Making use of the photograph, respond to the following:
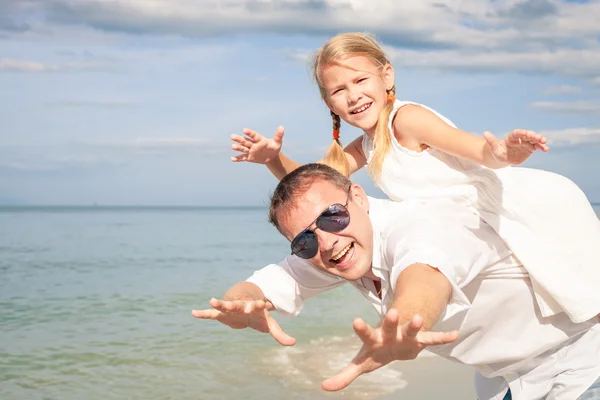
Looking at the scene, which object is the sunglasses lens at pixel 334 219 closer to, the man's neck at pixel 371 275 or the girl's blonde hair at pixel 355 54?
the man's neck at pixel 371 275

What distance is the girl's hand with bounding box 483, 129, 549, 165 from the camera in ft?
8.68

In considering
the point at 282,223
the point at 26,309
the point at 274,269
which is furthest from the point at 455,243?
the point at 26,309

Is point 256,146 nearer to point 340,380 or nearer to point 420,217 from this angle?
point 420,217

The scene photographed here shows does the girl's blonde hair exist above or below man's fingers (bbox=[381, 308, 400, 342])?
above

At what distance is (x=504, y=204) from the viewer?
3.27 meters

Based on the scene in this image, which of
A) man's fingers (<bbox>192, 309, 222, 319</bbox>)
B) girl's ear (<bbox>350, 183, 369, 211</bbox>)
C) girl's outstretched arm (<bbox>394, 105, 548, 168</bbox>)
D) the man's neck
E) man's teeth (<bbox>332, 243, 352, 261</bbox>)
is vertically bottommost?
man's fingers (<bbox>192, 309, 222, 319</bbox>)

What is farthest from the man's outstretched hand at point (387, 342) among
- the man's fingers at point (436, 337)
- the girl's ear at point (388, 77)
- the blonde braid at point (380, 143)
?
the girl's ear at point (388, 77)

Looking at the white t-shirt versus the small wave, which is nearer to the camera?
the white t-shirt

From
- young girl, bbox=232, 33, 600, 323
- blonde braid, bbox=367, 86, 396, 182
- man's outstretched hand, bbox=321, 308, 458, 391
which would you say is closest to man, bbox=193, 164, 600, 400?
young girl, bbox=232, 33, 600, 323

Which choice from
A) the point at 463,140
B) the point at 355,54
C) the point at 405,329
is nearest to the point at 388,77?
the point at 355,54

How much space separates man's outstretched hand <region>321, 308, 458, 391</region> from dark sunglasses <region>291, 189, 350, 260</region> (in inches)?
36.3

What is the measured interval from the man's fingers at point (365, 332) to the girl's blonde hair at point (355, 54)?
2.07 metres

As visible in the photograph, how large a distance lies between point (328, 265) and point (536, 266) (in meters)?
0.87

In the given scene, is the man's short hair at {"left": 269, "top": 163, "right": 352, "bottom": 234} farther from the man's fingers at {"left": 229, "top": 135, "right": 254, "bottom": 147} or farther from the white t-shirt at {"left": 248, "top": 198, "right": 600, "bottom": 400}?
the man's fingers at {"left": 229, "top": 135, "right": 254, "bottom": 147}
